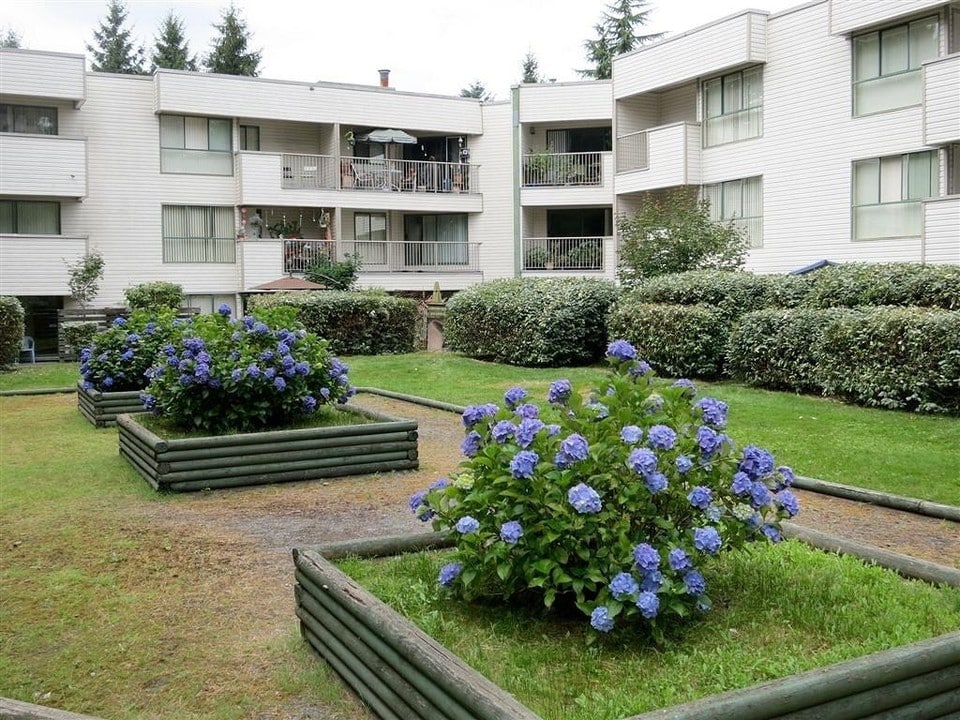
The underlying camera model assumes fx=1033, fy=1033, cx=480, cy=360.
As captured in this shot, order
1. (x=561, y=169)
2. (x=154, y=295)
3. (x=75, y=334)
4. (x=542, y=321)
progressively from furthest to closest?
(x=561, y=169)
(x=154, y=295)
(x=75, y=334)
(x=542, y=321)

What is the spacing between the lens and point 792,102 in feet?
87.4

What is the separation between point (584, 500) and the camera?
4098 mm

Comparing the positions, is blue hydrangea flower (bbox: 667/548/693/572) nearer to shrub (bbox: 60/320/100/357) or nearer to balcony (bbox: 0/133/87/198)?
shrub (bbox: 60/320/100/357)

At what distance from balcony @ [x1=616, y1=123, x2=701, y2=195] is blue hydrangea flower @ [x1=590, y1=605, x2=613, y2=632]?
26.6 meters

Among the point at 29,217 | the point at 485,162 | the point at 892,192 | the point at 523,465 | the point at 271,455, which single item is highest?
the point at 485,162

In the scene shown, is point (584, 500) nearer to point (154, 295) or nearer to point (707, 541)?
point (707, 541)

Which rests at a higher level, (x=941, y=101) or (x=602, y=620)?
(x=941, y=101)

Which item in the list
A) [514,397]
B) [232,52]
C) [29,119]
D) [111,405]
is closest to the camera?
[514,397]

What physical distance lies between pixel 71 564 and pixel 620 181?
2742 centimetres

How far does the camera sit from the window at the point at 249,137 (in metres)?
34.5

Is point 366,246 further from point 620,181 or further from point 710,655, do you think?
point 710,655

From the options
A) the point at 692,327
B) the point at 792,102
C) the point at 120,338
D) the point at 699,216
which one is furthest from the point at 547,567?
the point at 792,102

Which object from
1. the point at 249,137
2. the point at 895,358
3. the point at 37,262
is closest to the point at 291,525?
the point at 895,358

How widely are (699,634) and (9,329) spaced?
19.6 metres
